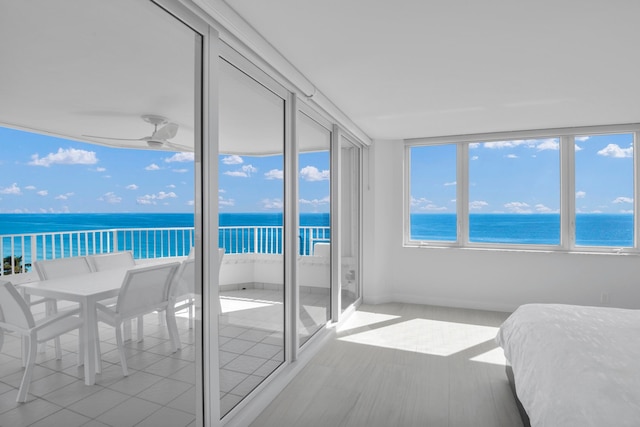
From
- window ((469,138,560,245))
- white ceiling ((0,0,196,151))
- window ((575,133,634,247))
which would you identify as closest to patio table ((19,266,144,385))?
white ceiling ((0,0,196,151))

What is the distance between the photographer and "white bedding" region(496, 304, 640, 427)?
1.43 meters

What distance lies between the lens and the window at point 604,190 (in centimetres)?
448

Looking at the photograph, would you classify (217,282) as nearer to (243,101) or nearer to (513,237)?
(243,101)

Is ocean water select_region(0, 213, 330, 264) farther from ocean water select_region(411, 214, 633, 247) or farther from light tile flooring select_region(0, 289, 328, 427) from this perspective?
ocean water select_region(411, 214, 633, 247)

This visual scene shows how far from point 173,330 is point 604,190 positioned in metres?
5.26

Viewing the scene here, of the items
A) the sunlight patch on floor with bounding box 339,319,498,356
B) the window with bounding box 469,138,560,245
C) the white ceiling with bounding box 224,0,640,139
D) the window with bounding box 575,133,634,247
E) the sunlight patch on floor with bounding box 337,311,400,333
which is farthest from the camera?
the window with bounding box 469,138,560,245

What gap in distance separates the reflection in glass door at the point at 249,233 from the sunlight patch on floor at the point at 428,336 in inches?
50.2

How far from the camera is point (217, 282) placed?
1.99 m

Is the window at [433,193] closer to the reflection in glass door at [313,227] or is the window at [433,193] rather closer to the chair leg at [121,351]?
the reflection in glass door at [313,227]

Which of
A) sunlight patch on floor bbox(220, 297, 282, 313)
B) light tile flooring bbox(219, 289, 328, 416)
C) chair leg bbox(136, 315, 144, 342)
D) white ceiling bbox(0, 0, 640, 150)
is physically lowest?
light tile flooring bbox(219, 289, 328, 416)

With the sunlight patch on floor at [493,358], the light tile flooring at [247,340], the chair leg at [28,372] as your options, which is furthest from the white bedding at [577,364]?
the chair leg at [28,372]

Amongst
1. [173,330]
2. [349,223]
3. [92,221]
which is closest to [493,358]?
[349,223]

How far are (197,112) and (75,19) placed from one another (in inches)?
25.0

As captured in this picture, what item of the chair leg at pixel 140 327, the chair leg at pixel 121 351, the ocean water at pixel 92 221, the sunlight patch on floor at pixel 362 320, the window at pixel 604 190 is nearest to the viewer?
the ocean water at pixel 92 221
